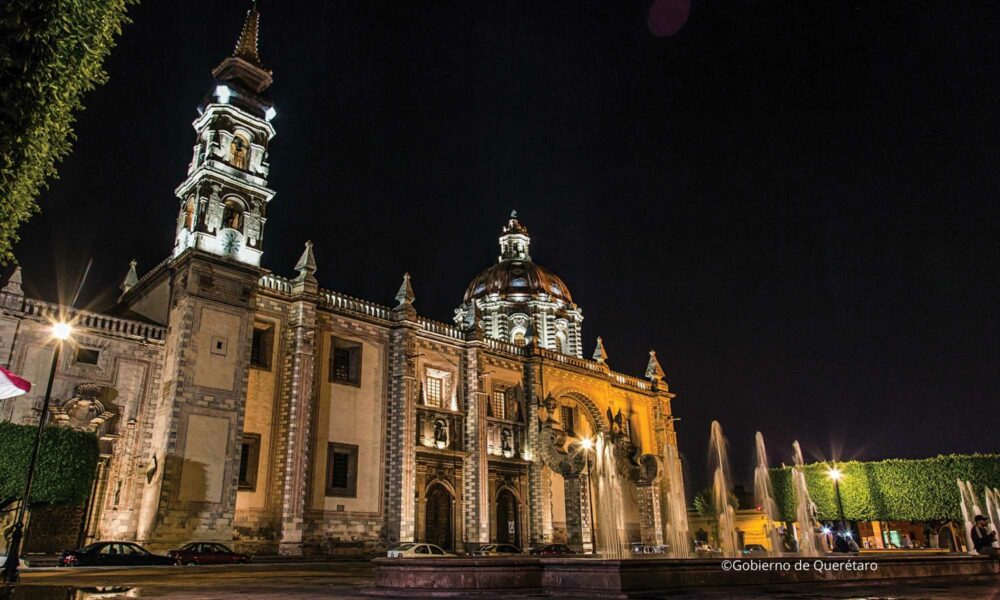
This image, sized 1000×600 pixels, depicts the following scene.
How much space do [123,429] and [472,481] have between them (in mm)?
16618

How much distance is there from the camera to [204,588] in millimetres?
12195

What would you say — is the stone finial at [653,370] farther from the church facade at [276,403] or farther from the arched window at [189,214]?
the arched window at [189,214]

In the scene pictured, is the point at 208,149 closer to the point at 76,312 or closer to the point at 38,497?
the point at 76,312

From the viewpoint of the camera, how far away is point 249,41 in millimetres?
33969

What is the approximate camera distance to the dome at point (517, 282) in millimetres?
52406

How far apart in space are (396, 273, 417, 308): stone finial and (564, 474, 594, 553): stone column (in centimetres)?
Result: 1398

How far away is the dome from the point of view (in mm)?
52406

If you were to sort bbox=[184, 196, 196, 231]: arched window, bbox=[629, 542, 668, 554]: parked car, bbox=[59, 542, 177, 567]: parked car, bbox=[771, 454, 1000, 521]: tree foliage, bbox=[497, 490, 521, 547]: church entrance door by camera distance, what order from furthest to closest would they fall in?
bbox=[771, 454, 1000, 521]: tree foliage → bbox=[629, 542, 668, 554]: parked car → bbox=[497, 490, 521, 547]: church entrance door → bbox=[184, 196, 196, 231]: arched window → bbox=[59, 542, 177, 567]: parked car

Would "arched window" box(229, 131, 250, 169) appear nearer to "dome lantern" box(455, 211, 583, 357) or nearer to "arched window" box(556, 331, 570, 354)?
"dome lantern" box(455, 211, 583, 357)

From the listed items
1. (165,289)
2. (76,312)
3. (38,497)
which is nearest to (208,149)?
(165,289)

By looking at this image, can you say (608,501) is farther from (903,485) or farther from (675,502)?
(903,485)

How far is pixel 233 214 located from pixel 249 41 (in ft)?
32.4

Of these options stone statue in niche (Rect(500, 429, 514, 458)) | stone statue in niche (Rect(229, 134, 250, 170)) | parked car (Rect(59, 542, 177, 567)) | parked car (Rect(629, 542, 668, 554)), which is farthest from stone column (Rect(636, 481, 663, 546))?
stone statue in niche (Rect(229, 134, 250, 170))

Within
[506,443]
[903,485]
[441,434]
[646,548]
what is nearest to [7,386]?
[441,434]
